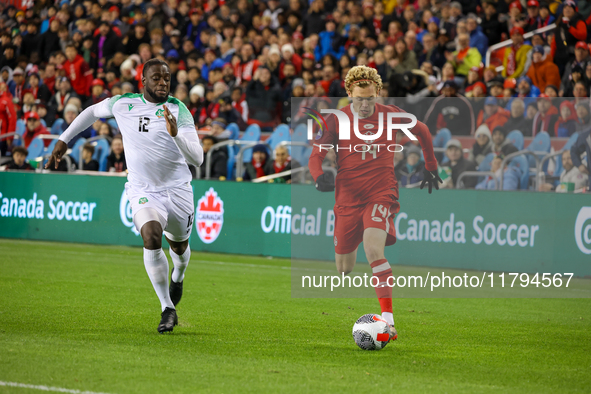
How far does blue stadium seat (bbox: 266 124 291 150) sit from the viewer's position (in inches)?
619

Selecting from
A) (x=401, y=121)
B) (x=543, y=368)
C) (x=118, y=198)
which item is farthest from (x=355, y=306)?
(x=118, y=198)

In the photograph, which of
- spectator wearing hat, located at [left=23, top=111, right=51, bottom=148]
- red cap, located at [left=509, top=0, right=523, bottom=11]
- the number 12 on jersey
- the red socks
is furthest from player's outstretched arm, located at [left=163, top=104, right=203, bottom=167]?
spectator wearing hat, located at [left=23, top=111, right=51, bottom=148]

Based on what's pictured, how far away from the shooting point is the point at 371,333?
6980mm

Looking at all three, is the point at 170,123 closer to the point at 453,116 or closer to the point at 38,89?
the point at 453,116

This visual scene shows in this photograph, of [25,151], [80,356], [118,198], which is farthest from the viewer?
[25,151]

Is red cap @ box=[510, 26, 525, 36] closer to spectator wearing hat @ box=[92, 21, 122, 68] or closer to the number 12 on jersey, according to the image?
the number 12 on jersey

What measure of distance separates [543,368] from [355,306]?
3.98 m

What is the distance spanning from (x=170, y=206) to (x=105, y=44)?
16.1m

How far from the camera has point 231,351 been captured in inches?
265

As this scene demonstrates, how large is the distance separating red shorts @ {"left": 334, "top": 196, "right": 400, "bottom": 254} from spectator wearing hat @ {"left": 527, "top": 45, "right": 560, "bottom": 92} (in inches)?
351

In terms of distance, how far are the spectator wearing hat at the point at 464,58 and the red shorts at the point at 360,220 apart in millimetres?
9713

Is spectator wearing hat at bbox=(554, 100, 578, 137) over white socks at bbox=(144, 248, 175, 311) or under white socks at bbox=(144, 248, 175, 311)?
over

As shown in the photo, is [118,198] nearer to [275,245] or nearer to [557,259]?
[275,245]

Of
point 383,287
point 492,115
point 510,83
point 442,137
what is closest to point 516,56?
point 510,83
